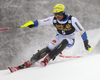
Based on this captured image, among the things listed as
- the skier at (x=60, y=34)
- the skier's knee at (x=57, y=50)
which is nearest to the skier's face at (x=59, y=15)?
the skier at (x=60, y=34)

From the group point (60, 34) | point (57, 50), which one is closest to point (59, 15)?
point (60, 34)

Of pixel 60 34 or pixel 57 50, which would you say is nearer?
pixel 57 50

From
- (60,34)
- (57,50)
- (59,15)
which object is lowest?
(57,50)

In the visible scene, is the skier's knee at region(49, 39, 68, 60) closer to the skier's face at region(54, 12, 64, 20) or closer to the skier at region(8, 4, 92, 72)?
the skier at region(8, 4, 92, 72)

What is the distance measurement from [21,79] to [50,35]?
4194mm

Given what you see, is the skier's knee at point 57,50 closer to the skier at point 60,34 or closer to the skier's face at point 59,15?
the skier at point 60,34

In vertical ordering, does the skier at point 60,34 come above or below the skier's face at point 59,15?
below

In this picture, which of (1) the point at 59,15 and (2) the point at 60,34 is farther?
(2) the point at 60,34

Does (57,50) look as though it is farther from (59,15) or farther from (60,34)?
(59,15)

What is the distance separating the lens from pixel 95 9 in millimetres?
7230

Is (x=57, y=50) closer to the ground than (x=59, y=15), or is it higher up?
closer to the ground

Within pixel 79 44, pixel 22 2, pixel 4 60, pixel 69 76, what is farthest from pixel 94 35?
pixel 69 76

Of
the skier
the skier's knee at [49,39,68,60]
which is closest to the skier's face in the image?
the skier

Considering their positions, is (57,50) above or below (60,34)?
below
